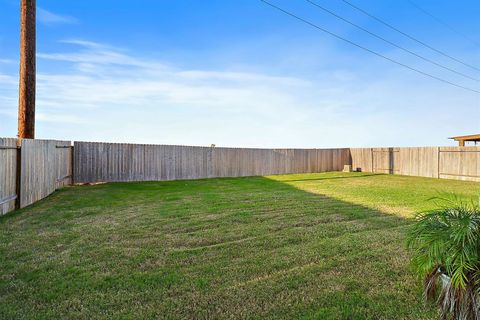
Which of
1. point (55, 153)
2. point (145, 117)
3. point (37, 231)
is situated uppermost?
point (145, 117)

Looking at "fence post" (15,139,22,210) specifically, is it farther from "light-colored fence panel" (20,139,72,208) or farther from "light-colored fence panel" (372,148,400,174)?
"light-colored fence panel" (372,148,400,174)

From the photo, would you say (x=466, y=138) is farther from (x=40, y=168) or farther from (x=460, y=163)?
(x=40, y=168)

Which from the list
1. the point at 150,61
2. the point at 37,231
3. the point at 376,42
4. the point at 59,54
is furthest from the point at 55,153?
the point at 376,42

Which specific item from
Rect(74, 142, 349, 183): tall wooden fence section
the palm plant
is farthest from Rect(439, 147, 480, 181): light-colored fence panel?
the palm plant

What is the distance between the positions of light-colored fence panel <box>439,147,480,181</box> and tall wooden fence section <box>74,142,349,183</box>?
18.5ft

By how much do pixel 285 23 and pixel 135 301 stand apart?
9720 mm

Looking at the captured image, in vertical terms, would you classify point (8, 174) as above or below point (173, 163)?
below

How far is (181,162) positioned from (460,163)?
39.0 ft

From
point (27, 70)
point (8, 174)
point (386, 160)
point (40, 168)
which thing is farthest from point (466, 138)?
point (8, 174)

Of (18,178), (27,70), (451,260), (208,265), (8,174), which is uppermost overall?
(27,70)

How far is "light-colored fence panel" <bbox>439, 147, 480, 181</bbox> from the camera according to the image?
12.4 metres

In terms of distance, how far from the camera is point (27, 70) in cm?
726

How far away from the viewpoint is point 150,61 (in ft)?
30.3

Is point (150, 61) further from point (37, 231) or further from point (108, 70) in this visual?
point (37, 231)
